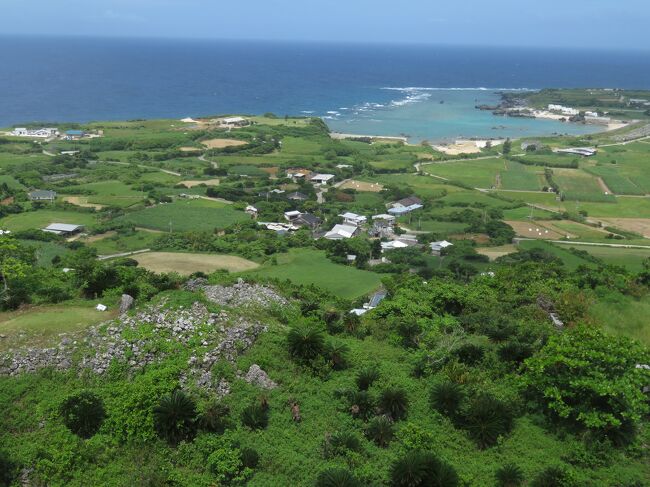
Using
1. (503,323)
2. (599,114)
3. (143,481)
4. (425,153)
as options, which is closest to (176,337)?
(143,481)

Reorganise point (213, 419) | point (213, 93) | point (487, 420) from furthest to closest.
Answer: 1. point (213, 93)
2. point (487, 420)
3. point (213, 419)

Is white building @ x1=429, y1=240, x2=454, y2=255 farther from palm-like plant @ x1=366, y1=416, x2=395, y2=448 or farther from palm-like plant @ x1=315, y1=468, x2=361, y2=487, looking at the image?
palm-like plant @ x1=315, y1=468, x2=361, y2=487

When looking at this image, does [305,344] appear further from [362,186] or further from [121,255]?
[362,186]

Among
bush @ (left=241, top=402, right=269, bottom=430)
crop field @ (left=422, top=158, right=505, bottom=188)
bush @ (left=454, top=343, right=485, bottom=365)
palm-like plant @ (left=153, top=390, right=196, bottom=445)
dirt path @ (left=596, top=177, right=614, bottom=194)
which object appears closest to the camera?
palm-like plant @ (left=153, top=390, right=196, bottom=445)

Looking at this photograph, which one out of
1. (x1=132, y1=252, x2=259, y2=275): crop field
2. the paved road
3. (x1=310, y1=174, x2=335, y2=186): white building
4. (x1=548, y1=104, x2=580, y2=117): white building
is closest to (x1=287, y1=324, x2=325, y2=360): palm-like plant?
(x1=132, y1=252, x2=259, y2=275): crop field

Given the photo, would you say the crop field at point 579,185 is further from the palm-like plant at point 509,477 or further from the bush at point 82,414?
the bush at point 82,414

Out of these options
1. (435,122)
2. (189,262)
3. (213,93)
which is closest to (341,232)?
(189,262)

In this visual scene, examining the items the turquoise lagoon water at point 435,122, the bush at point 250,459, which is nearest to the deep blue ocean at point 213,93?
the turquoise lagoon water at point 435,122
